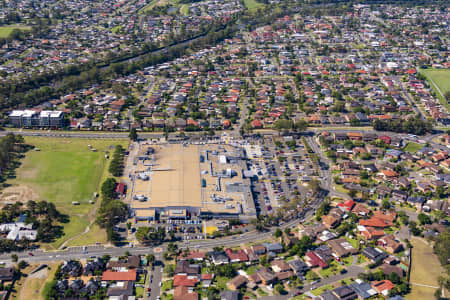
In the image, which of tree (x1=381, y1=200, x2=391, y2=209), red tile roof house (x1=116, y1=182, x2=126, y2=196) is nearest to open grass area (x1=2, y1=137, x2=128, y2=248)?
red tile roof house (x1=116, y1=182, x2=126, y2=196)

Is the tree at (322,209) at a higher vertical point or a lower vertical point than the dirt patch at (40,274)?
higher

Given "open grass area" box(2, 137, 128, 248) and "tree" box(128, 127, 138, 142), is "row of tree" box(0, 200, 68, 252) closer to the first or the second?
"open grass area" box(2, 137, 128, 248)

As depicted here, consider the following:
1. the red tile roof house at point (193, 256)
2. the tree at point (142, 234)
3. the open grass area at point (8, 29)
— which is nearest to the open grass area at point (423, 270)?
the red tile roof house at point (193, 256)

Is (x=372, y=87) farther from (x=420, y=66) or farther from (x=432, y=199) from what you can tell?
(x=432, y=199)

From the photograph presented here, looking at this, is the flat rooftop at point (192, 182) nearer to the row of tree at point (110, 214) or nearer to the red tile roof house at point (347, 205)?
the row of tree at point (110, 214)

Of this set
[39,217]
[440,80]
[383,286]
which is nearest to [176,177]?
[39,217]

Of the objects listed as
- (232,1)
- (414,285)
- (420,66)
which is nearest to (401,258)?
(414,285)
